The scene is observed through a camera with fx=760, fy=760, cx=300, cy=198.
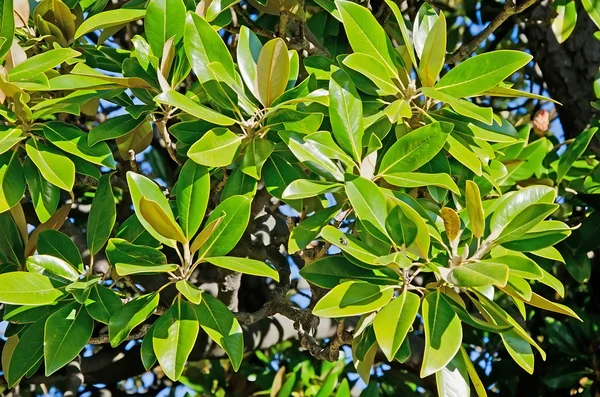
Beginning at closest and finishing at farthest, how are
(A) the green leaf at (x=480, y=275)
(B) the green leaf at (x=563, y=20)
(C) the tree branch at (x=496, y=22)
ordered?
(A) the green leaf at (x=480, y=275), (C) the tree branch at (x=496, y=22), (B) the green leaf at (x=563, y=20)

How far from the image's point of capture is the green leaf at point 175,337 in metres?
1.06

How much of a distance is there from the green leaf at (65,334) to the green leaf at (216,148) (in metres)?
0.30

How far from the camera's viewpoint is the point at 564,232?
3.79 ft

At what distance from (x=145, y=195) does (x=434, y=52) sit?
50 centimetres

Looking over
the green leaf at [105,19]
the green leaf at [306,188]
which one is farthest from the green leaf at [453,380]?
the green leaf at [105,19]

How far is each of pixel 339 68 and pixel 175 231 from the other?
0.37 metres

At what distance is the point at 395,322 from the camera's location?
101 cm

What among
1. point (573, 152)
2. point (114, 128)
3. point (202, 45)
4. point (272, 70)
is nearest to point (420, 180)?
point (272, 70)

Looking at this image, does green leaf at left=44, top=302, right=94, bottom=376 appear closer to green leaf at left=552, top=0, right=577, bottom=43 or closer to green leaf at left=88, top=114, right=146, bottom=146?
green leaf at left=88, top=114, right=146, bottom=146

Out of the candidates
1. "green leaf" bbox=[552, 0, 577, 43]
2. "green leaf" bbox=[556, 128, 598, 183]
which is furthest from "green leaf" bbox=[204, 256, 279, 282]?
"green leaf" bbox=[552, 0, 577, 43]

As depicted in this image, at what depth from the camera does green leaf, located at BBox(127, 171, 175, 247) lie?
1.08 m

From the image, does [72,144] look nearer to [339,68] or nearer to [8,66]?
[8,66]

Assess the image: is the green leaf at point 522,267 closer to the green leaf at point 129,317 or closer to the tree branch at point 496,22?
the green leaf at point 129,317

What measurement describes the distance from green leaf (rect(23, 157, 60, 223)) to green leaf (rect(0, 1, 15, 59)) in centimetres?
18
